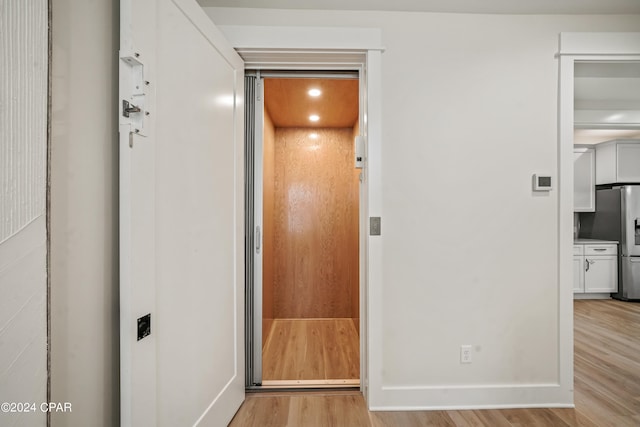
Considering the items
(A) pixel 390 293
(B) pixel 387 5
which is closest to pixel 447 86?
(B) pixel 387 5

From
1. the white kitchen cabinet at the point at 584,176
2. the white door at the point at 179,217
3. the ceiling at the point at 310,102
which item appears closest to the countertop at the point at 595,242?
the white kitchen cabinet at the point at 584,176

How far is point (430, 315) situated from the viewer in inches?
75.4

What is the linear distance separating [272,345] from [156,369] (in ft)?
6.08

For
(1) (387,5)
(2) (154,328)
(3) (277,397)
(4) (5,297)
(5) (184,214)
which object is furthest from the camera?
(3) (277,397)

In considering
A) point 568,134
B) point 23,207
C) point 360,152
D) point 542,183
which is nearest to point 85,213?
point 23,207

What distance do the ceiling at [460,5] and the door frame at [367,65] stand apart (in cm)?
14

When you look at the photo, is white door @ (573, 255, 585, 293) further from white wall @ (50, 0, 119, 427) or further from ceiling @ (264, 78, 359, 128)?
white wall @ (50, 0, 119, 427)

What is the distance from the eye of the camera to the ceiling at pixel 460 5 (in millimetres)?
1815

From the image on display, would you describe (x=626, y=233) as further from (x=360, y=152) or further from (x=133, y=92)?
(x=133, y=92)

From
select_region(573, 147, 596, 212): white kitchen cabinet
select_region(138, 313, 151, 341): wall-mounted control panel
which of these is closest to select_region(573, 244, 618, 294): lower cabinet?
select_region(573, 147, 596, 212): white kitchen cabinet

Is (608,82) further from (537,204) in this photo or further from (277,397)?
(277,397)

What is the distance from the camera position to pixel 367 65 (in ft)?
6.17

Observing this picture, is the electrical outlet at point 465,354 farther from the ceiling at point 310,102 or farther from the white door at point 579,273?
the white door at point 579,273

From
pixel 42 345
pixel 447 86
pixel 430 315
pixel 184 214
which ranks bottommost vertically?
pixel 430 315
